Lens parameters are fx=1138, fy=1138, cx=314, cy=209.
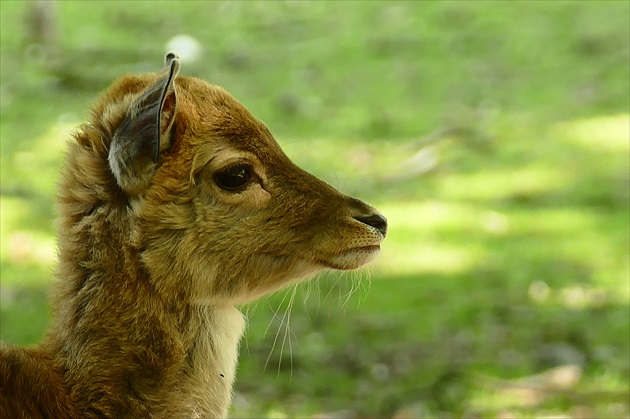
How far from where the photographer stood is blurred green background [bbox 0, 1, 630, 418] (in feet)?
20.9

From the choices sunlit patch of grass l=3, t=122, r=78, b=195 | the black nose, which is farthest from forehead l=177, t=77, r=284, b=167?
sunlit patch of grass l=3, t=122, r=78, b=195

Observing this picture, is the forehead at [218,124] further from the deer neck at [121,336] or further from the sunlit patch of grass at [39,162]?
the sunlit patch of grass at [39,162]

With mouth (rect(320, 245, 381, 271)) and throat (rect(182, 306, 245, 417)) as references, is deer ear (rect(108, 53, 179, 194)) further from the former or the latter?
mouth (rect(320, 245, 381, 271))

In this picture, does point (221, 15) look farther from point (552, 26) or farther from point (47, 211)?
point (47, 211)

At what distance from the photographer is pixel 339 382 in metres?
6.32

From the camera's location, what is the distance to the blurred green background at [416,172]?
637 centimetres

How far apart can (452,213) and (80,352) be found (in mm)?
5256

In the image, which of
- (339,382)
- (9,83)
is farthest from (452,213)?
(9,83)

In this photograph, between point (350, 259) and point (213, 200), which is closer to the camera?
point (213, 200)

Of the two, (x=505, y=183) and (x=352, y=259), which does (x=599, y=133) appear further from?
(x=352, y=259)

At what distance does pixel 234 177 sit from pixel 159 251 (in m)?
0.34

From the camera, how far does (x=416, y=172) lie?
934 centimetres

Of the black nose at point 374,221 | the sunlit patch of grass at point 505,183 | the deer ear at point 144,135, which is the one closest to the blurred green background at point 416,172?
the sunlit patch of grass at point 505,183

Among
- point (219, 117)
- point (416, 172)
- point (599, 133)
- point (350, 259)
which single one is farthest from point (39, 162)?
point (350, 259)
